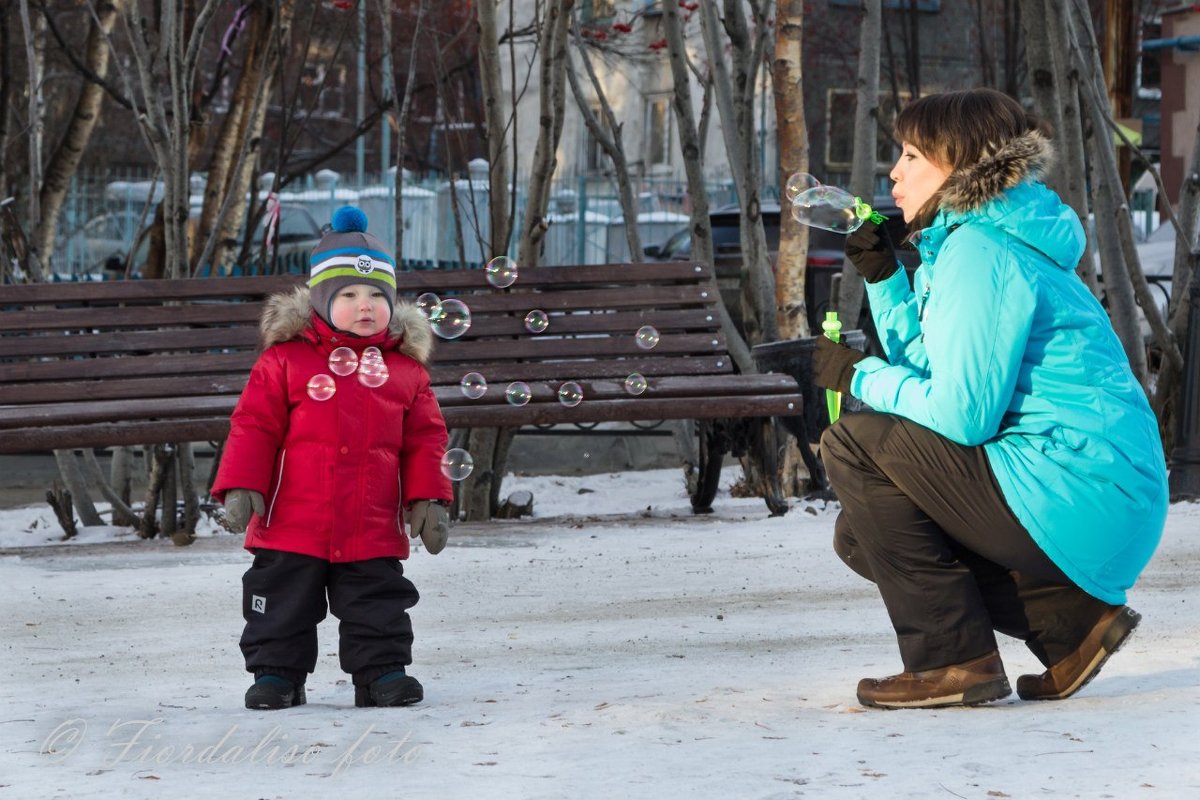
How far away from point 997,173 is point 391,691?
175 cm

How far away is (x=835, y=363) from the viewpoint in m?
3.70

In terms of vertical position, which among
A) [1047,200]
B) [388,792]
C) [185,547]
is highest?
[1047,200]

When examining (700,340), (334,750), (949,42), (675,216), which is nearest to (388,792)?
(334,750)

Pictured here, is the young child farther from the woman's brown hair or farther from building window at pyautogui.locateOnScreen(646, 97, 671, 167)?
building window at pyautogui.locateOnScreen(646, 97, 671, 167)

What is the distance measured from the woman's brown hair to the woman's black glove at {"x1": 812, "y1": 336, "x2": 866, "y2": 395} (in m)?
0.31

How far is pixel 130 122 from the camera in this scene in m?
35.5

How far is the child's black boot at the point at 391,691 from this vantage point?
3908 mm

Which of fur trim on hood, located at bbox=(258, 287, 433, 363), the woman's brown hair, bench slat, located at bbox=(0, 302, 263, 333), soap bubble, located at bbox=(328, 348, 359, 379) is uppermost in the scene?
the woman's brown hair

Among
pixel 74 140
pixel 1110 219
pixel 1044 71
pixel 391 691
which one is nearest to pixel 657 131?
pixel 74 140

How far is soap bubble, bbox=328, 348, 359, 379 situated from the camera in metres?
4.09

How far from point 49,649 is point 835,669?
2.15 m

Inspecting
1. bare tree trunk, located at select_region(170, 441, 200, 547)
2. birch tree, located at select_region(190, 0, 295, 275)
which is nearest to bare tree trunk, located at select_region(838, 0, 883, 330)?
birch tree, located at select_region(190, 0, 295, 275)

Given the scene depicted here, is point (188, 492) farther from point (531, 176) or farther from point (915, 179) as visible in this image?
point (915, 179)

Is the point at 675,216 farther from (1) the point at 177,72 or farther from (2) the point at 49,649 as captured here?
(2) the point at 49,649
